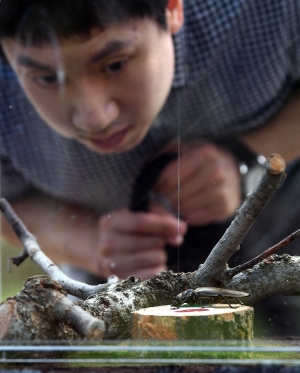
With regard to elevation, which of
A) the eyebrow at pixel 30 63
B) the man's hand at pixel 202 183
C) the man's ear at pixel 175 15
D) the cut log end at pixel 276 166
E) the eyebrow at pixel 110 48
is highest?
the man's ear at pixel 175 15

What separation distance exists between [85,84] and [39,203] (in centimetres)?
55

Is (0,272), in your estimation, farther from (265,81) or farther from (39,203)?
(265,81)

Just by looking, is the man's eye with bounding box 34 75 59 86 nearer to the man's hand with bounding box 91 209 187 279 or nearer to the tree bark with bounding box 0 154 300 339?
the man's hand with bounding box 91 209 187 279

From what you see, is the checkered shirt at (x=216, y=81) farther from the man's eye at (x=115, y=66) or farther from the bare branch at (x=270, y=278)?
the bare branch at (x=270, y=278)

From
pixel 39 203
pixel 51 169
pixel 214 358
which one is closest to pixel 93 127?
pixel 51 169

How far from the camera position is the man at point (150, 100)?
5.36ft

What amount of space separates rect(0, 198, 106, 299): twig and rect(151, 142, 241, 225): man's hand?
506mm

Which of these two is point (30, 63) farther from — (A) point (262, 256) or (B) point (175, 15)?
(A) point (262, 256)

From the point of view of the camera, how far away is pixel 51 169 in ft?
6.25

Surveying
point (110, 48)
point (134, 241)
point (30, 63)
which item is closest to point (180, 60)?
point (110, 48)

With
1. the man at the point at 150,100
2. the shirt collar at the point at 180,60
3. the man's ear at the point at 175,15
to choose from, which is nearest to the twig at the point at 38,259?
the man at the point at 150,100

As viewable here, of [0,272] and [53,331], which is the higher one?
[0,272]

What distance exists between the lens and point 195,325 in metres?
0.93

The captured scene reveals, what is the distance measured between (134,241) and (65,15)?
2.90 ft
